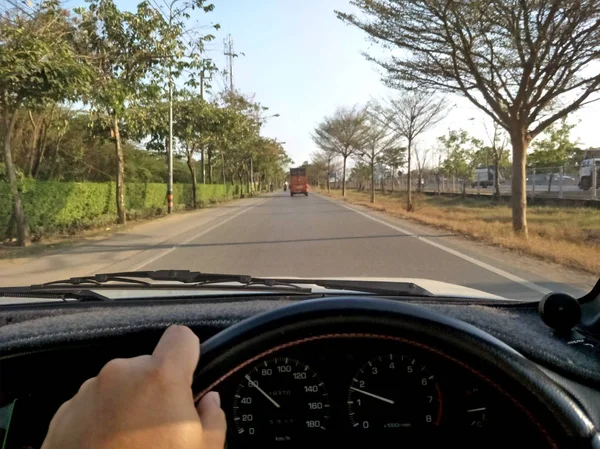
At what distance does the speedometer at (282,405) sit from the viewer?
6.15ft

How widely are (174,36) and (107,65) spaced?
207 cm

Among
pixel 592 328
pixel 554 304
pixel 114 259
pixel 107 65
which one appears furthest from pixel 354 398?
pixel 107 65

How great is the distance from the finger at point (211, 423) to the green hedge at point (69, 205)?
1362 cm

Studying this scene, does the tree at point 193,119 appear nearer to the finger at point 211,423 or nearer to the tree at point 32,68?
the tree at point 32,68

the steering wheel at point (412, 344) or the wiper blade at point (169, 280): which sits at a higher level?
the steering wheel at point (412, 344)

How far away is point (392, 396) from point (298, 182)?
5914cm

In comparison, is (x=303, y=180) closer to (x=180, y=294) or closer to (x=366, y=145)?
(x=366, y=145)

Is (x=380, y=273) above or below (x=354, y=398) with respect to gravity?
below

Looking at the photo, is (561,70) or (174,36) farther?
(174,36)

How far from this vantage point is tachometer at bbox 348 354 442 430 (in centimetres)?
188

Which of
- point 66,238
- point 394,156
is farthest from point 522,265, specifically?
point 394,156

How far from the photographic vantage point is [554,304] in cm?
233

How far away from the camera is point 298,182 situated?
200ft

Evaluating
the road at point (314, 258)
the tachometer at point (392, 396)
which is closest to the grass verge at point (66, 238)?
the road at point (314, 258)
